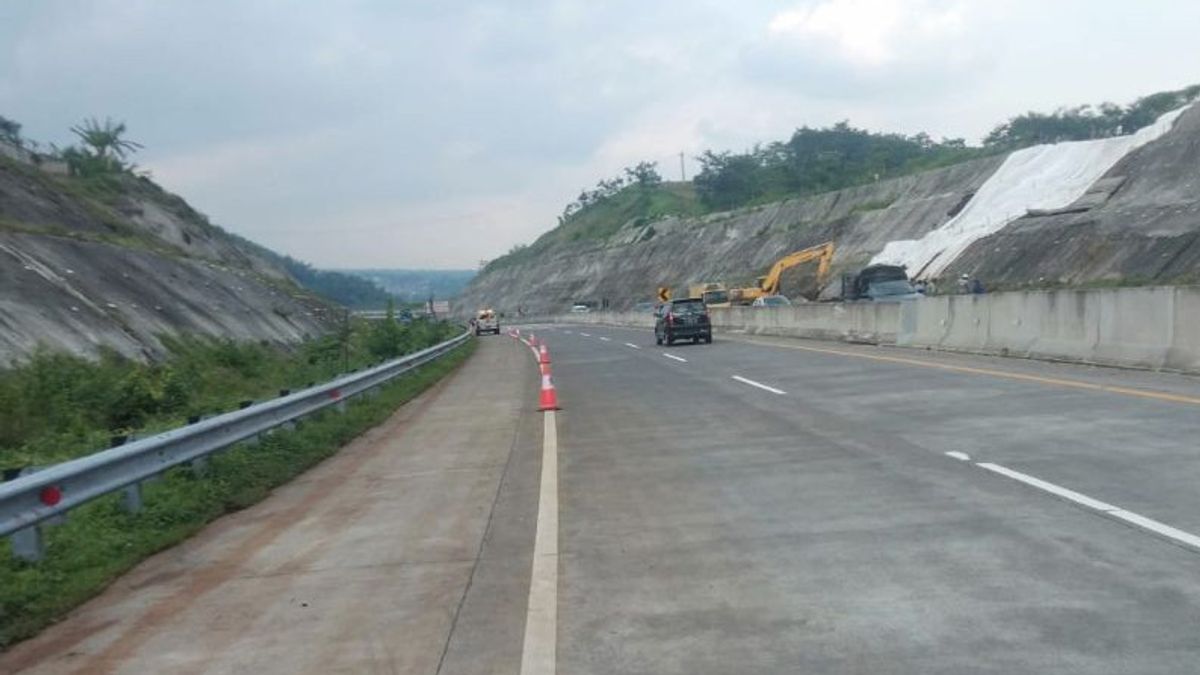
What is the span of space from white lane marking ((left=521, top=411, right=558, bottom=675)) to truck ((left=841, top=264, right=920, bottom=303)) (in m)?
37.0

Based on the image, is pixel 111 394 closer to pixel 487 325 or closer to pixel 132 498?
pixel 132 498

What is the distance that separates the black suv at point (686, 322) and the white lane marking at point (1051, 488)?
30480 mm

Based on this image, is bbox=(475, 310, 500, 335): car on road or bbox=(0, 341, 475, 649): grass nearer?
bbox=(0, 341, 475, 649): grass

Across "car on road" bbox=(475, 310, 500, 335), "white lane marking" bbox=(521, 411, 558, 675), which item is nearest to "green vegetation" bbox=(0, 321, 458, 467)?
"white lane marking" bbox=(521, 411, 558, 675)

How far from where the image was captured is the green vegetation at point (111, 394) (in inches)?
625

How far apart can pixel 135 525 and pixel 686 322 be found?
32526 millimetres

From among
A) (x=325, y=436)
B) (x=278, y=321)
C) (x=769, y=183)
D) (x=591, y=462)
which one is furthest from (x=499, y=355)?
(x=769, y=183)

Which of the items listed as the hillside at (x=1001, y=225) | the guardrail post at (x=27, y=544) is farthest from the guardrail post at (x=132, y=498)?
the hillside at (x=1001, y=225)

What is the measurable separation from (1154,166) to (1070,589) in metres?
55.1

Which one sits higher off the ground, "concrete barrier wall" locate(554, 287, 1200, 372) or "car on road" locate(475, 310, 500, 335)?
"concrete barrier wall" locate(554, 287, 1200, 372)

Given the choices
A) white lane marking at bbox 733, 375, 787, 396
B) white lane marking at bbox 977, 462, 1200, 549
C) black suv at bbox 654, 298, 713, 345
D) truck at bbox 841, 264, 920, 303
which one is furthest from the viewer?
truck at bbox 841, 264, 920, 303

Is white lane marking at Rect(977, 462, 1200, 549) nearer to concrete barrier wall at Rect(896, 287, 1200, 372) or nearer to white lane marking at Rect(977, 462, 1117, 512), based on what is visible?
white lane marking at Rect(977, 462, 1117, 512)

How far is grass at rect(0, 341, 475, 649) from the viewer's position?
25.8 feet

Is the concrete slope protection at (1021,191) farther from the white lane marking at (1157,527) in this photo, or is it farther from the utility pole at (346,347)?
the white lane marking at (1157,527)
